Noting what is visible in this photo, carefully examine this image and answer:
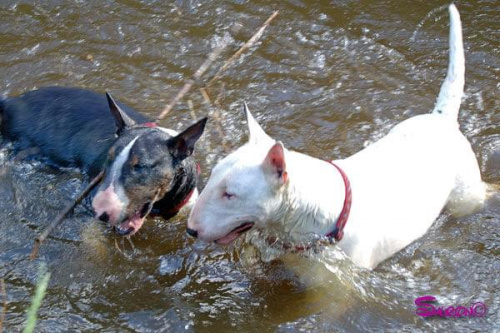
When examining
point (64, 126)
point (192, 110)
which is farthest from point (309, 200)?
point (192, 110)

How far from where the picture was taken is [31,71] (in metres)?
7.23

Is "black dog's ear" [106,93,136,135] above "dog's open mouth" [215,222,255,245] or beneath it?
above

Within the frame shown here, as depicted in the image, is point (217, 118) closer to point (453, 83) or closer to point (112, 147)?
point (112, 147)

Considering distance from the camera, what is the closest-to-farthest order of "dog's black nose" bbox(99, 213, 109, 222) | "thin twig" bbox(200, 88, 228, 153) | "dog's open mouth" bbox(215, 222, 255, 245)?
"dog's open mouth" bbox(215, 222, 255, 245)
"dog's black nose" bbox(99, 213, 109, 222)
"thin twig" bbox(200, 88, 228, 153)

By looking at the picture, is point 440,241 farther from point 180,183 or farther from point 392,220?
point 180,183

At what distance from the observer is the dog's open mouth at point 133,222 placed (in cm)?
466

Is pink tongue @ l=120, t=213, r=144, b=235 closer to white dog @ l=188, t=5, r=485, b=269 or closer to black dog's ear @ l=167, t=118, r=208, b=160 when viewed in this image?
black dog's ear @ l=167, t=118, r=208, b=160

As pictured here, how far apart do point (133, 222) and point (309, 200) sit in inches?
53.4

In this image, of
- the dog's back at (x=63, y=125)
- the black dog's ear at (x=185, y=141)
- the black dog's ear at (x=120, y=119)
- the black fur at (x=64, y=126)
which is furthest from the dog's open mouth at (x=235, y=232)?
the dog's back at (x=63, y=125)

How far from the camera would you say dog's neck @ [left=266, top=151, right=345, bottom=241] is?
405 cm

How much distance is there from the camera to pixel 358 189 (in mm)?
Result: 4426

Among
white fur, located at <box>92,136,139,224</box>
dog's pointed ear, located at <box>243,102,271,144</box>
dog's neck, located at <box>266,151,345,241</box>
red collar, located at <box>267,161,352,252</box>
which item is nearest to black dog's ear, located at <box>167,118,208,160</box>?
white fur, located at <box>92,136,139,224</box>

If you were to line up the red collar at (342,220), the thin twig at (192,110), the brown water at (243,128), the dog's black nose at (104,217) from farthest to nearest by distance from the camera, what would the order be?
the thin twig at (192,110), the brown water at (243,128), the dog's black nose at (104,217), the red collar at (342,220)

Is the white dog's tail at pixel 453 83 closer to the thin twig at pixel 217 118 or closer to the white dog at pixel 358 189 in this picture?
the white dog at pixel 358 189
